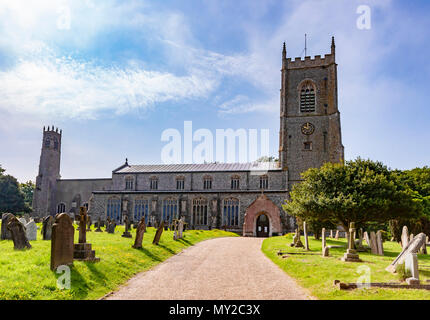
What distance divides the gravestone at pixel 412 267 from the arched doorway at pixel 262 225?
31.5m

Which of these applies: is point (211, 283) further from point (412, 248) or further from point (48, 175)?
point (48, 175)

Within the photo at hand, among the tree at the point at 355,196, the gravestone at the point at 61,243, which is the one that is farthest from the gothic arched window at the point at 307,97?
the gravestone at the point at 61,243

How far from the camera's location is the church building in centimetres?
4341

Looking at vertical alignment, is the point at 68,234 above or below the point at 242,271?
above

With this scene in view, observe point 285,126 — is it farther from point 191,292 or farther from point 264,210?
point 191,292

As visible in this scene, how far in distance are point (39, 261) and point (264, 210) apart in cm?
3256

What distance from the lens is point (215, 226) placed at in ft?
145

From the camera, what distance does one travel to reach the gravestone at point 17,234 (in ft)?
43.8

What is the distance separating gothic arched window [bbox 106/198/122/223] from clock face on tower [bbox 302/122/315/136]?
2850 centimetres

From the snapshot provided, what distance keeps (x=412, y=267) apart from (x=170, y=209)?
1569 inches

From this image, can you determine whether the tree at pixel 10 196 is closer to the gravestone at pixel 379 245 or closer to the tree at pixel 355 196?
the tree at pixel 355 196

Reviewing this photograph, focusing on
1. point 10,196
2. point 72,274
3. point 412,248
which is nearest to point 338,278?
point 412,248
